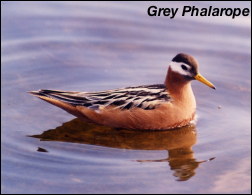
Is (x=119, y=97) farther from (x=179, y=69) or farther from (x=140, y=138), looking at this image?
(x=179, y=69)

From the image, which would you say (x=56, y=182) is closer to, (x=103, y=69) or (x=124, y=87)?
(x=124, y=87)

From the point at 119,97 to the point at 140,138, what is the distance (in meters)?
0.84

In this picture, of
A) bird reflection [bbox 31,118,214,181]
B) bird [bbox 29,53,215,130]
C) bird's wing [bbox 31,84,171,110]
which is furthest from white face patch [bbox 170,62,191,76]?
bird reflection [bbox 31,118,214,181]

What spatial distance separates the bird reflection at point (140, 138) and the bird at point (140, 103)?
0.14 metres

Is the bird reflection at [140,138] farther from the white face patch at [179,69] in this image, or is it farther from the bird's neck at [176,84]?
the white face patch at [179,69]

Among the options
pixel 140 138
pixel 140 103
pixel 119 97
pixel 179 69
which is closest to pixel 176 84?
pixel 179 69

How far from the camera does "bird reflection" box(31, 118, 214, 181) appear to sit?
934 centimetres

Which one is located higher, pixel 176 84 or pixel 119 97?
pixel 176 84

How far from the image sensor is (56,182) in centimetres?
849

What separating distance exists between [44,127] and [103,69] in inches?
95.7

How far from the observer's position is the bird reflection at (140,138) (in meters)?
9.34

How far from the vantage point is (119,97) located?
10.5 m

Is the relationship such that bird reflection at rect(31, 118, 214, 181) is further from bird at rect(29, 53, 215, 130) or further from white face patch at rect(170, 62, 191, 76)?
white face patch at rect(170, 62, 191, 76)

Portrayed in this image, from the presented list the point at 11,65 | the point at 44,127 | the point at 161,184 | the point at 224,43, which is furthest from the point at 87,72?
the point at 161,184
